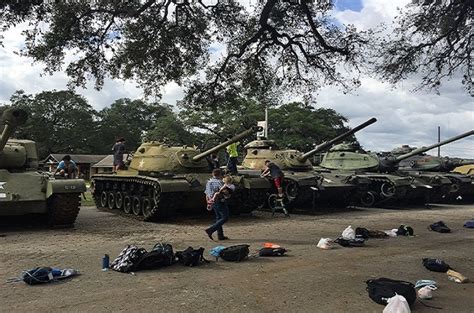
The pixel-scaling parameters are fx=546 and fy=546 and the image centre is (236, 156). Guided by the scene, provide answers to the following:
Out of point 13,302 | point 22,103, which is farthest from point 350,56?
point 22,103

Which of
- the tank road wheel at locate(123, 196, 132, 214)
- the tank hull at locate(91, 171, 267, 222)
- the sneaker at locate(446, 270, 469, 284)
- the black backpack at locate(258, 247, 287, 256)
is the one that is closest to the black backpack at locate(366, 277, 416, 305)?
the sneaker at locate(446, 270, 469, 284)

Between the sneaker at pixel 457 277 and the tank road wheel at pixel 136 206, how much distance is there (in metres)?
8.77

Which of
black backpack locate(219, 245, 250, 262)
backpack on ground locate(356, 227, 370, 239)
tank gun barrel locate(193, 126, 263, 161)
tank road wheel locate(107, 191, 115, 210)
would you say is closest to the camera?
black backpack locate(219, 245, 250, 262)

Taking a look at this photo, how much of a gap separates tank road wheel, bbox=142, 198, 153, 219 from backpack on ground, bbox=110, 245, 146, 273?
5844 millimetres

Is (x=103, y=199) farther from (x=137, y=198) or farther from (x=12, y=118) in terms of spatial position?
(x=12, y=118)

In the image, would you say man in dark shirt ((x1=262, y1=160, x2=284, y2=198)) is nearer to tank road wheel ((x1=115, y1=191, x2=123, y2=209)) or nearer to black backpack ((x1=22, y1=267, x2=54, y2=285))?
tank road wheel ((x1=115, y1=191, x2=123, y2=209))

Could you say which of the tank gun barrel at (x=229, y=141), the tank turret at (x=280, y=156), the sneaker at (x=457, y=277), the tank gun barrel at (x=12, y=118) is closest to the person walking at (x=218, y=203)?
the tank gun barrel at (x=229, y=141)

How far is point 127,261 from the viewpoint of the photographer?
734cm

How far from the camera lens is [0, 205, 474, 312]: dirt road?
231 inches

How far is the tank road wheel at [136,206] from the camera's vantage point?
14.4 m

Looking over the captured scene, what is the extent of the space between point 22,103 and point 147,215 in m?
49.5

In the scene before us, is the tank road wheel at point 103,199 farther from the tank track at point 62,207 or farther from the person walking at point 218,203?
the person walking at point 218,203

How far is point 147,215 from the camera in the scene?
13.7 metres

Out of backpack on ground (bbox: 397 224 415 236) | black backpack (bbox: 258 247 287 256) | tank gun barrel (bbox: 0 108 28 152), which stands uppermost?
tank gun barrel (bbox: 0 108 28 152)
